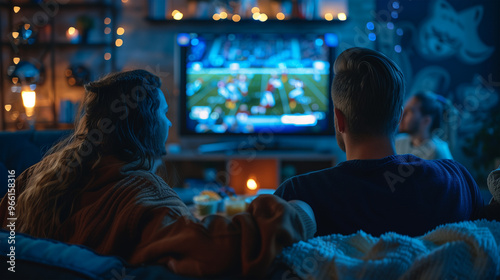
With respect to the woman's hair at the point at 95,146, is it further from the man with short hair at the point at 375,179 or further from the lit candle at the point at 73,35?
the lit candle at the point at 73,35

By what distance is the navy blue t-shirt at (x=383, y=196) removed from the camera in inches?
37.9

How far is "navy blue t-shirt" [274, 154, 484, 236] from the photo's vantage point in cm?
96

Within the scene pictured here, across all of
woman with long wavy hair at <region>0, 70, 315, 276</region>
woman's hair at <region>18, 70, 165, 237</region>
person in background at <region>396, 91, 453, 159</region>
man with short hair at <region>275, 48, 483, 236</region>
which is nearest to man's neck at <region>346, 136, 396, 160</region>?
man with short hair at <region>275, 48, 483, 236</region>

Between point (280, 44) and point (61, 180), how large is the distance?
9.27 ft

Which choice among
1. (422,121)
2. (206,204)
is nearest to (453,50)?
(422,121)

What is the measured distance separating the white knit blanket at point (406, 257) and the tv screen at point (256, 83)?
2911 millimetres

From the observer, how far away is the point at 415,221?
3.17 ft

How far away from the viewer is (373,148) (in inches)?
41.4

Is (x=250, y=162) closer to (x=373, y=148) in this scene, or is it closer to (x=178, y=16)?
(x=178, y=16)

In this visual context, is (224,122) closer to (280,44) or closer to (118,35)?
(280,44)

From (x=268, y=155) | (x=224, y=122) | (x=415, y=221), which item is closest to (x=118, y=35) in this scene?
(x=224, y=122)

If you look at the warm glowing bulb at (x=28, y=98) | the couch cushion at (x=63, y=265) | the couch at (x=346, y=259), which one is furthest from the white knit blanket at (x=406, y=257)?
the warm glowing bulb at (x=28, y=98)

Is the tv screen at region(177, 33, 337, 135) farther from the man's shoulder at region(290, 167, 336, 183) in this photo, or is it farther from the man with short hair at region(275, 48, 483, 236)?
the man's shoulder at region(290, 167, 336, 183)

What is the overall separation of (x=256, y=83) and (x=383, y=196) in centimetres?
271
